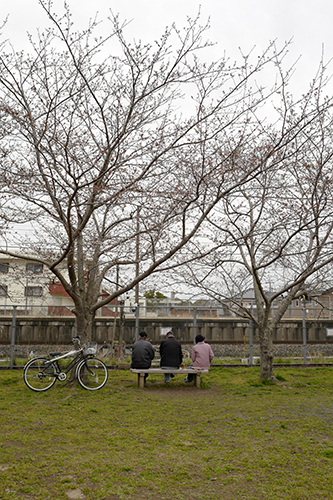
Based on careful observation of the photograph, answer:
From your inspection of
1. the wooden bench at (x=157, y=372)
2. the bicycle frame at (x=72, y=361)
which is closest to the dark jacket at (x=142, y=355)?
the wooden bench at (x=157, y=372)

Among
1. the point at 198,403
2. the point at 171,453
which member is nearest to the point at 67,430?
the point at 171,453

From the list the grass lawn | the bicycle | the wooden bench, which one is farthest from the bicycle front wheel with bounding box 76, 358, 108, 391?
the wooden bench

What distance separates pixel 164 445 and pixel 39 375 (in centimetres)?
466

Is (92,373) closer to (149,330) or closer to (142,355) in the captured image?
(142,355)

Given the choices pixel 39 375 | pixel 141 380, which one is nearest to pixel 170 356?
pixel 141 380

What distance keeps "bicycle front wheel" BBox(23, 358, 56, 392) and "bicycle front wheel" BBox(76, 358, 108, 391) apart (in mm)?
578

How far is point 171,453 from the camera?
4.54 m

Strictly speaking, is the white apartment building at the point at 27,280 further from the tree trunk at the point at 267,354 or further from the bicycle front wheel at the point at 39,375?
the tree trunk at the point at 267,354

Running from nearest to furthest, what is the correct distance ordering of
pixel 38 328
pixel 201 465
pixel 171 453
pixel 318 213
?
pixel 201 465 → pixel 171 453 → pixel 318 213 → pixel 38 328

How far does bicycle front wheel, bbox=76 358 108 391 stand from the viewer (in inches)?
348

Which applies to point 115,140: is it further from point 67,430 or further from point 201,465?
point 201,465

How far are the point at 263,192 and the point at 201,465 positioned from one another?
6846mm

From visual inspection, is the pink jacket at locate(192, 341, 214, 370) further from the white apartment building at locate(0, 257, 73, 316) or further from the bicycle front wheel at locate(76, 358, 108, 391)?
the white apartment building at locate(0, 257, 73, 316)

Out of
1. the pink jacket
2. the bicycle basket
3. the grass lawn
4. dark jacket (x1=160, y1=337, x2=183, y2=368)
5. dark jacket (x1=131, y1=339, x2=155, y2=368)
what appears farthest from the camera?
the pink jacket
